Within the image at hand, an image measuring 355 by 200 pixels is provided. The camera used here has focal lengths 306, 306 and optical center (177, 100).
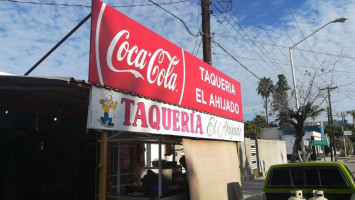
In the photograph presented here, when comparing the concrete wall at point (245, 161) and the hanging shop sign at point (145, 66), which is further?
the concrete wall at point (245, 161)

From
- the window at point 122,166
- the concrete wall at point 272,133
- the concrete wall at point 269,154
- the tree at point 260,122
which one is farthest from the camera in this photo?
the tree at point 260,122

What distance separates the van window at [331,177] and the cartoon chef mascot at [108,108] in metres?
4.40

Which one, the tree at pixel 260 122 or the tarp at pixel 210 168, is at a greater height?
the tree at pixel 260 122

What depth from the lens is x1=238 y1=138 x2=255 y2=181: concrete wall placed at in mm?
18009

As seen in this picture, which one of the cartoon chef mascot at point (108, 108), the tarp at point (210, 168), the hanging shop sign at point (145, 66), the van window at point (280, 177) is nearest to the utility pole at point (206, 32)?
the hanging shop sign at point (145, 66)

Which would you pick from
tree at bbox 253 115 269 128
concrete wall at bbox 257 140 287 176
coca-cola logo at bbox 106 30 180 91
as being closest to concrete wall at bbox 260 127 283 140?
tree at bbox 253 115 269 128

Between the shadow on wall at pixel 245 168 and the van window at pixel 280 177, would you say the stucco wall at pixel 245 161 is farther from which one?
the van window at pixel 280 177

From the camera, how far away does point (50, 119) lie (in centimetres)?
834

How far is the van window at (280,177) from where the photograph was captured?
21.7ft

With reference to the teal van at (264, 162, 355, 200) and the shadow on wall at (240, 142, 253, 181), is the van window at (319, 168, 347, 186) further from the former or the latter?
the shadow on wall at (240, 142, 253, 181)

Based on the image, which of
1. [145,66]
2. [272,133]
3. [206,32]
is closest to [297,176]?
[145,66]

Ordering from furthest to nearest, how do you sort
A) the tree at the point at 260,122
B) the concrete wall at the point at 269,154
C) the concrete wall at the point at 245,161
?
the tree at the point at 260,122 → the concrete wall at the point at 269,154 → the concrete wall at the point at 245,161

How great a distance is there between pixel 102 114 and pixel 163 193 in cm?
374

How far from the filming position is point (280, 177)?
6719mm
